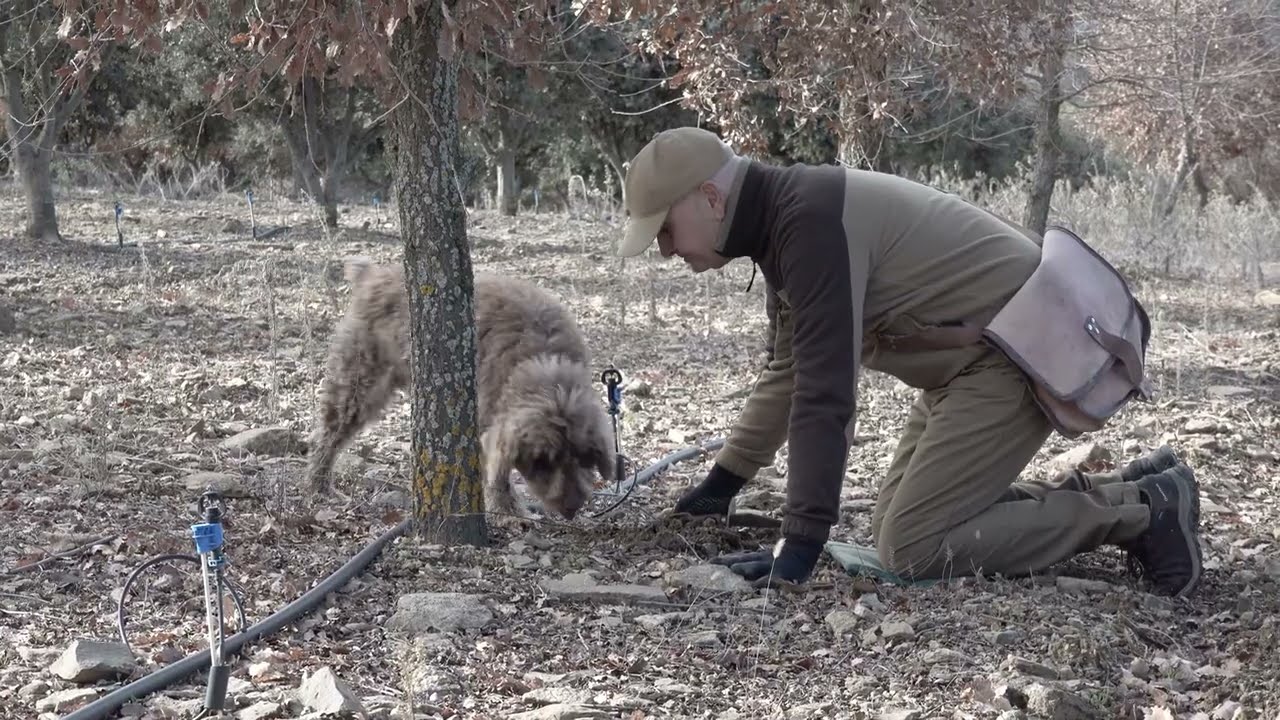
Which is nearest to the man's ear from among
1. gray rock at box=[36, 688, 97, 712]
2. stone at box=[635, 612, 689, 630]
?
stone at box=[635, 612, 689, 630]

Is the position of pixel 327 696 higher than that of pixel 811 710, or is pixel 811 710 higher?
pixel 327 696

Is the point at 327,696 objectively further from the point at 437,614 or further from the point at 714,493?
the point at 714,493

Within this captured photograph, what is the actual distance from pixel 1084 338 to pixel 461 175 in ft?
8.02

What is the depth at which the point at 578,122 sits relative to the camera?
29.2 meters

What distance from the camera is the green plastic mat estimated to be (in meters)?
4.99

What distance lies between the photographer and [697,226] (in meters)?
4.70

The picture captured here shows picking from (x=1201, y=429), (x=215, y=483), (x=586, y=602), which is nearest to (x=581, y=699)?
(x=586, y=602)

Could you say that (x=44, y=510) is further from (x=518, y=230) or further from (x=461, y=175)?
(x=518, y=230)

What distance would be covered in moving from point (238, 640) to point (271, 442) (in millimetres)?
3527

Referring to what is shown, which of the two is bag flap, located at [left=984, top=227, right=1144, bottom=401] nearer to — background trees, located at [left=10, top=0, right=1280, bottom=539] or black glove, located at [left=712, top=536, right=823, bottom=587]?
black glove, located at [left=712, top=536, right=823, bottom=587]

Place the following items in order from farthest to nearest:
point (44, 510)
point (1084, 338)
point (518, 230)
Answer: point (518, 230) → point (44, 510) → point (1084, 338)

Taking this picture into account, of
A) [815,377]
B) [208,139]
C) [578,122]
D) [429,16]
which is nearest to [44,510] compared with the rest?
[429,16]

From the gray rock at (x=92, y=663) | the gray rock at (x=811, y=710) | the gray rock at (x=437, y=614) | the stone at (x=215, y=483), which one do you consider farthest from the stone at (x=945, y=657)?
the stone at (x=215, y=483)

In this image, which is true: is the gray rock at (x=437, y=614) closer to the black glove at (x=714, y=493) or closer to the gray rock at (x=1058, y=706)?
the black glove at (x=714, y=493)
